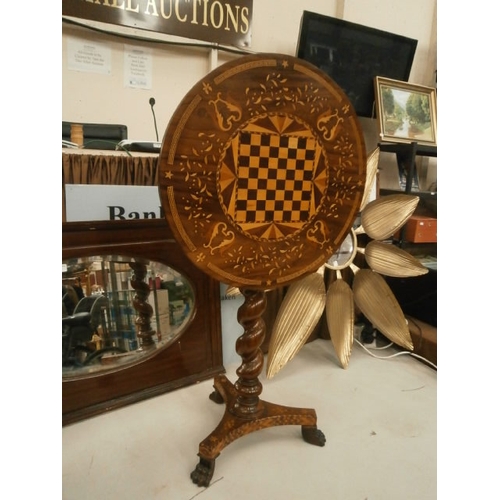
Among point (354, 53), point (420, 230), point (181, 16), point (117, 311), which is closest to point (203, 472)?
point (117, 311)

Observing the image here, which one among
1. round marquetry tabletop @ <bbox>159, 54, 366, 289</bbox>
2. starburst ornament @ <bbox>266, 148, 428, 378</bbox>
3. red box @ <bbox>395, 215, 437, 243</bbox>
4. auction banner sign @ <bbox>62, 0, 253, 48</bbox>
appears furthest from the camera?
red box @ <bbox>395, 215, 437, 243</bbox>

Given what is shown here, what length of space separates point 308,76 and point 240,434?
88 cm

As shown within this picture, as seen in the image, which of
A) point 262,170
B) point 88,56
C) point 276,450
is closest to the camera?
point 262,170

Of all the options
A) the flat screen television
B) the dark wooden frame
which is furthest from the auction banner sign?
the dark wooden frame

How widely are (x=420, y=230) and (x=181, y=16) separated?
1271mm

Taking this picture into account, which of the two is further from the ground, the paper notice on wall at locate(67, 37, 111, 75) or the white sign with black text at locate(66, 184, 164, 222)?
the paper notice on wall at locate(67, 37, 111, 75)

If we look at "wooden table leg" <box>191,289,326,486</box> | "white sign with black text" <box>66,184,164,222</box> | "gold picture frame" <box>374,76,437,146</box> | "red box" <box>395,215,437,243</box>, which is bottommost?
"wooden table leg" <box>191,289,326,486</box>

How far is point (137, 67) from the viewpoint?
136 centimetres

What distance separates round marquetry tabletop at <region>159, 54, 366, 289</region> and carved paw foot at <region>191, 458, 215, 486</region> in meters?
0.43

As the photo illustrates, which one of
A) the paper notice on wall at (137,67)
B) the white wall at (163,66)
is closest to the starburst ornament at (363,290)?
the white wall at (163,66)

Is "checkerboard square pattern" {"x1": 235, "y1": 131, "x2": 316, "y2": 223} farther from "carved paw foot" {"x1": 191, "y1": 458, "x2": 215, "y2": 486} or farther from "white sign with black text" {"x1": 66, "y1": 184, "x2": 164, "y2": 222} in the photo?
"carved paw foot" {"x1": 191, "y1": 458, "x2": 215, "y2": 486}

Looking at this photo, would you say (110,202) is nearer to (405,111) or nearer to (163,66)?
(163,66)

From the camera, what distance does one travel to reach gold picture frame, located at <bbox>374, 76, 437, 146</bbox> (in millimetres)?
1637

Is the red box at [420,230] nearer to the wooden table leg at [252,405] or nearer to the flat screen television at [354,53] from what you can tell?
the flat screen television at [354,53]
